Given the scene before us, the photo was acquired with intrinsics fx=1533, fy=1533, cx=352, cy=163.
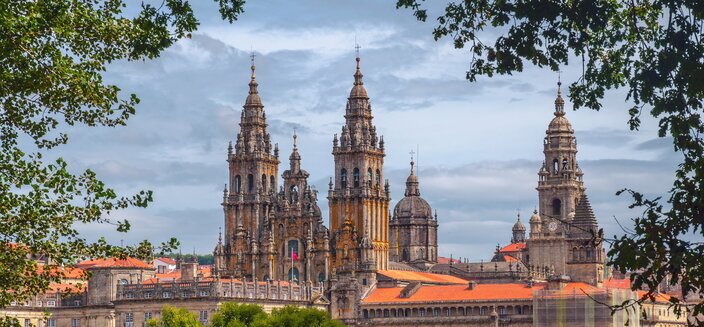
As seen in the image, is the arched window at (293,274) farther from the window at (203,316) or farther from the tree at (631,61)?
the tree at (631,61)

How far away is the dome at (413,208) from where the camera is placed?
551 ft

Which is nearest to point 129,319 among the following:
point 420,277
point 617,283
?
point 420,277

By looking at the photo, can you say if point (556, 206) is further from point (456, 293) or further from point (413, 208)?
point (456, 293)

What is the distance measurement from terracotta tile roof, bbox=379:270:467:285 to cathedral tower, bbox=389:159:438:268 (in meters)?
8.32

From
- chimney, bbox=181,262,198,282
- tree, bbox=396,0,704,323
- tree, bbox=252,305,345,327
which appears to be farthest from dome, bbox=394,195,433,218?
tree, bbox=396,0,704,323

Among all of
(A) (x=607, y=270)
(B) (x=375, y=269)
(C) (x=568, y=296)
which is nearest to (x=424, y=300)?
(B) (x=375, y=269)

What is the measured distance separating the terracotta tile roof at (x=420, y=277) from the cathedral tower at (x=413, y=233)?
8318mm

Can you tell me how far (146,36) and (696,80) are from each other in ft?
38.3

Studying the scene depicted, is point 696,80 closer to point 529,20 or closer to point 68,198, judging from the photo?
point 529,20

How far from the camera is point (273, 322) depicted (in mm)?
110062

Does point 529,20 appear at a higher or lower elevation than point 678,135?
higher

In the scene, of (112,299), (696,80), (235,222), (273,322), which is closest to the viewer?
(696,80)

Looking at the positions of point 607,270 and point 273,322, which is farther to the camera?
point 607,270

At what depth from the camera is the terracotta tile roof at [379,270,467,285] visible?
148 metres
